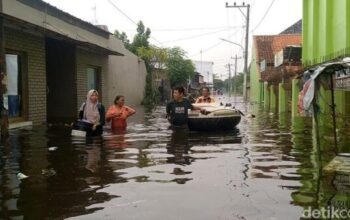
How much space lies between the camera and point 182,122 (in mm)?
14031

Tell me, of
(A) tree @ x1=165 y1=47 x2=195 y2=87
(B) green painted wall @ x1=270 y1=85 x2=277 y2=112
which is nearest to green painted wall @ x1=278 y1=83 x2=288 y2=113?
(B) green painted wall @ x1=270 y1=85 x2=277 y2=112

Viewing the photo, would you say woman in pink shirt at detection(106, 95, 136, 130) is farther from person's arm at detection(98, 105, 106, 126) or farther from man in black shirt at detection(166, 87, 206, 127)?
person's arm at detection(98, 105, 106, 126)

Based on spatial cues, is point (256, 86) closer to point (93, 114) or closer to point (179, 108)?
point (179, 108)

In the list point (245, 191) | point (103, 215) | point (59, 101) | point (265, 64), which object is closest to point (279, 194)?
point (245, 191)

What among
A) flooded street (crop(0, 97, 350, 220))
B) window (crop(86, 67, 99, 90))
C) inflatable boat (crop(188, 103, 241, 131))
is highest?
window (crop(86, 67, 99, 90))

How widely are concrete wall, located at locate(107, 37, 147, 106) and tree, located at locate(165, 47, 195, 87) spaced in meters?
10.9

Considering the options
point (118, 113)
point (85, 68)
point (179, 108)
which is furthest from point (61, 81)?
point (179, 108)

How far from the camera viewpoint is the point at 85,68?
2167 cm

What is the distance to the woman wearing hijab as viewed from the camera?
12.5 metres

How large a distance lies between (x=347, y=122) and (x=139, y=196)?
8.82m

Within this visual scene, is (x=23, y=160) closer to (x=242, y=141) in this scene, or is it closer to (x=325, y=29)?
(x=242, y=141)

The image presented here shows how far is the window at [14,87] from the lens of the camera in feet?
48.9

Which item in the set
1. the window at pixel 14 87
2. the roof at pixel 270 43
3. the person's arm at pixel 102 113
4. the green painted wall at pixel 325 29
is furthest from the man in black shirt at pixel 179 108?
the roof at pixel 270 43

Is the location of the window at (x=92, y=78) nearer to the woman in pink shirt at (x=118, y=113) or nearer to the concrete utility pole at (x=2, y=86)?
the woman in pink shirt at (x=118, y=113)
